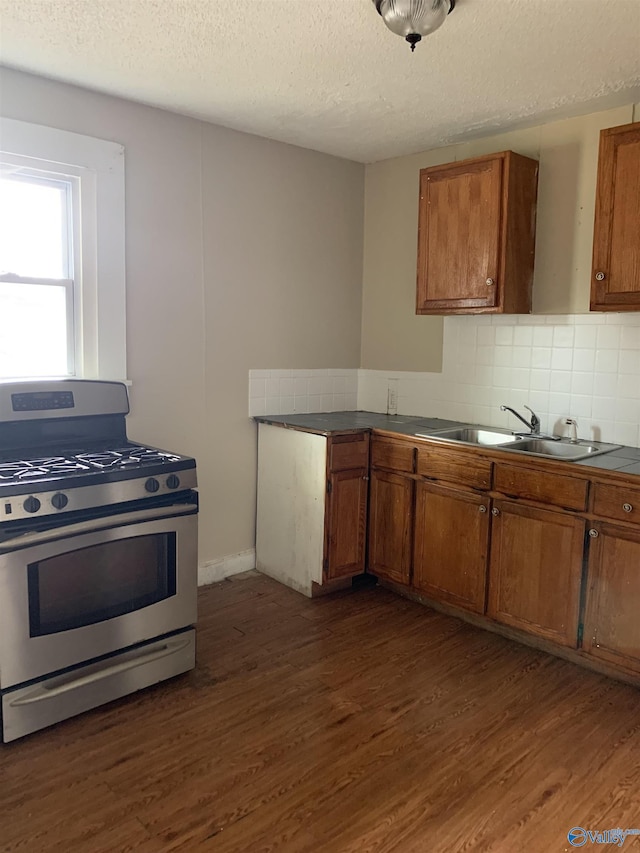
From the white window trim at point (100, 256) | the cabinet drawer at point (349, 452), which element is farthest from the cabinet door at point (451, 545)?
the white window trim at point (100, 256)

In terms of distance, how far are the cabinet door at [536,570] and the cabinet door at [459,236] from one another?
1086mm

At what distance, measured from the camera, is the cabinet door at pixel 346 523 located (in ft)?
11.2

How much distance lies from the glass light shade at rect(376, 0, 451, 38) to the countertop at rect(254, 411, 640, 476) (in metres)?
1.76

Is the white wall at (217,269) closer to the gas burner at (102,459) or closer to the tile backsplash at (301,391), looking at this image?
the tile backsplash at (301,391)

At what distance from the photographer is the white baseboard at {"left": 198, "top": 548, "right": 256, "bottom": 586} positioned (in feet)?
11.8

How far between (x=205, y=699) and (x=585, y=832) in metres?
1.35

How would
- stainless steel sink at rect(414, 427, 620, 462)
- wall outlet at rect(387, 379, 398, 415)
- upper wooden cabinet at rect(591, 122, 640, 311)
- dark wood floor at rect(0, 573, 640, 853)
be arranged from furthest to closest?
wall outlet at rect(387, 379, 398, 415)
stainless steel sink at rect(414, 427, 620, 462)
upper wooden cabinet at rect(591, 122, 640, 311)
dark wood floor at rect(0, 573, 640, 853)

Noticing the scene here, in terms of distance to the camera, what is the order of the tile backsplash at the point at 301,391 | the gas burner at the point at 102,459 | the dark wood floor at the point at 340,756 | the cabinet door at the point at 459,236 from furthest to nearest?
the tile backsplash at the point at 301,391, the cabinet door at the point at 459,236, the gas burner at the point at 102,459, the dark wood floor at the point at 340,756

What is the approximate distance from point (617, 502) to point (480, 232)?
1464mm

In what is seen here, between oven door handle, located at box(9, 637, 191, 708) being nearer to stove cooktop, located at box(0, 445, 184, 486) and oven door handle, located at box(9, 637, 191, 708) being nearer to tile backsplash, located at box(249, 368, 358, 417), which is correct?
stove cooktop, located at box(0, 445, 184, 486)

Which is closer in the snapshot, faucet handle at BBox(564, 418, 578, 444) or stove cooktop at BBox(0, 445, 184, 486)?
stove cooktop at BBox(0, 445, 184, 486)

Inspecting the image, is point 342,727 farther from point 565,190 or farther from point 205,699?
point 565,190

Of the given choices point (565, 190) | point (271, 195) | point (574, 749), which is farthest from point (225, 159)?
point (574, 749)

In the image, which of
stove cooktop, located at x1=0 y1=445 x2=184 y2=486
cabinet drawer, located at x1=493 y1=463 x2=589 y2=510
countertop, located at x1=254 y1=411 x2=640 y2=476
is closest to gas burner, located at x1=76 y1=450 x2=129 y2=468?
stove cooktop, located at x1=0 y1=445 x2=184 y2=486
